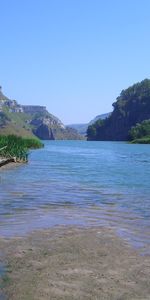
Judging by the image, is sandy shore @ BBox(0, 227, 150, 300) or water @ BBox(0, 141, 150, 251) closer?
sandy shore @ BBox(0, 227, 150, 300)

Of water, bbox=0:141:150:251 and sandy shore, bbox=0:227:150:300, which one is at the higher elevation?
sandy shore, bbox=0:227:150:300

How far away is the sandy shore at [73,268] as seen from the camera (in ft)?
32.9

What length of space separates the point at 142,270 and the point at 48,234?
536 cm

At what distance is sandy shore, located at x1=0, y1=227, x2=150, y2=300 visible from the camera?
32.9 ft

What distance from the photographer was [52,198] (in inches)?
1118

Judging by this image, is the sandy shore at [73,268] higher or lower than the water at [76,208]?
higher

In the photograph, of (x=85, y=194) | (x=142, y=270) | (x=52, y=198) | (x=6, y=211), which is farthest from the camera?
(x=85, y=194)

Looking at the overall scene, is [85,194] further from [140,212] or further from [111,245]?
[111,245]

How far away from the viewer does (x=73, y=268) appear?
39.2 ft

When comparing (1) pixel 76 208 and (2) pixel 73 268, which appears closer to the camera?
(2) pixel 73 268

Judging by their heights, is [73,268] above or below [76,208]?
above

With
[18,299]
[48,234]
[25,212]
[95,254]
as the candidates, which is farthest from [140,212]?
[18,299]

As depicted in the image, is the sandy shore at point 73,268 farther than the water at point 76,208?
No

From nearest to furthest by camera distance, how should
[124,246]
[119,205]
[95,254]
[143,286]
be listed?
[143,286] → [95,254] → [124,246] → [119,205]
